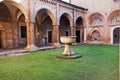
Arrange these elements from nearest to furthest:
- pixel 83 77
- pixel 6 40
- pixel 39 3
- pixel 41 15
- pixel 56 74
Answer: pixel 83 77 < pixel 56 74 < pixel 39 3 < pixel 6 40 < pixel 41 15

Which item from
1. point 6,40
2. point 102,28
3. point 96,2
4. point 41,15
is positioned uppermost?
point 96,2

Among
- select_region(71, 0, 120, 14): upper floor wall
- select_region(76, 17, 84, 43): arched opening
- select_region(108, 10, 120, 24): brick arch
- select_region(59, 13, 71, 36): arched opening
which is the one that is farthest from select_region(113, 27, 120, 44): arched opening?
select_region(59, 13, 71, 36): arched opening

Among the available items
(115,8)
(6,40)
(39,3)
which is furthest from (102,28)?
(6,40)

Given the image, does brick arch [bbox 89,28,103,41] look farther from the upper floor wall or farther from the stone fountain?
the stone fountain

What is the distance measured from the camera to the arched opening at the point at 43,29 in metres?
20.7

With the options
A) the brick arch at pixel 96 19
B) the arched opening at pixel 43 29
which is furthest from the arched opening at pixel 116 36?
the arched opening at pixel 43 29

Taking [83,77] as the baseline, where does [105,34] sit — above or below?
above

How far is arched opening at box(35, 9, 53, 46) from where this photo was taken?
20.7 metres

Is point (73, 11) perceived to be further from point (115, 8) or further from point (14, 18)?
point (14, 18)

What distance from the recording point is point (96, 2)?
23672 millimetres

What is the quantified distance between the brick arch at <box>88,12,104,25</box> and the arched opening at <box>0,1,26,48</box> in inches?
425

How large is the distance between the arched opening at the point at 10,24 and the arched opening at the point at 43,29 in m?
3.19

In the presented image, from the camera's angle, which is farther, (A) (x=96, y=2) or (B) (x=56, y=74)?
(A) (x=96, y=2)

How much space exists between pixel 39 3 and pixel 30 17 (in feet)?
6.06
